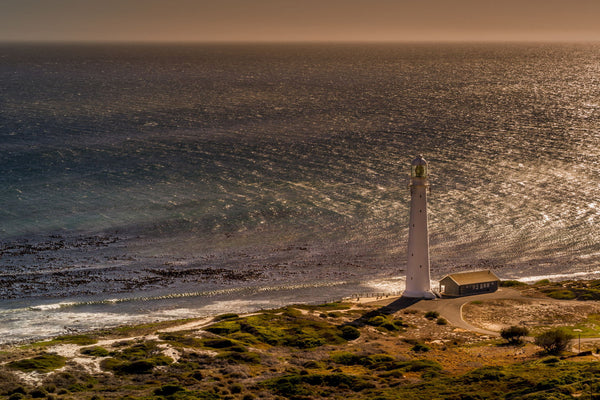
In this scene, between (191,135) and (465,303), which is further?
(191,135)

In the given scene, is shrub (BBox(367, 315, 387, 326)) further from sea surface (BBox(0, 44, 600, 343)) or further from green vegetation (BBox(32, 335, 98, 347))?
green vegetation (BBox(32, 335, 98, 347))

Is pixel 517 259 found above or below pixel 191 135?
below

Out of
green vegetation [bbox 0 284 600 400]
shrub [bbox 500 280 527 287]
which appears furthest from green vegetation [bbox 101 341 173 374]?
shrub [bbox 500 280 527 287]

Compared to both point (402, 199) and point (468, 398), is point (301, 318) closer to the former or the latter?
point (468, 398)

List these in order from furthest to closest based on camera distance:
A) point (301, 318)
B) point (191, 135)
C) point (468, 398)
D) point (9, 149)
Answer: point (191, 135)
point (9, 149)
point (301, 318)
point (468, 398)

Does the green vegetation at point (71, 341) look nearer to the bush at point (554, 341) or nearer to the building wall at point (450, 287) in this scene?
the building wall at point (450, 287)

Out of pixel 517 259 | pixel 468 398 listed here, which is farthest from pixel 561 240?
pixel 468 398

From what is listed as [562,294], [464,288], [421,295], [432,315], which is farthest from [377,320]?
[562,294]
